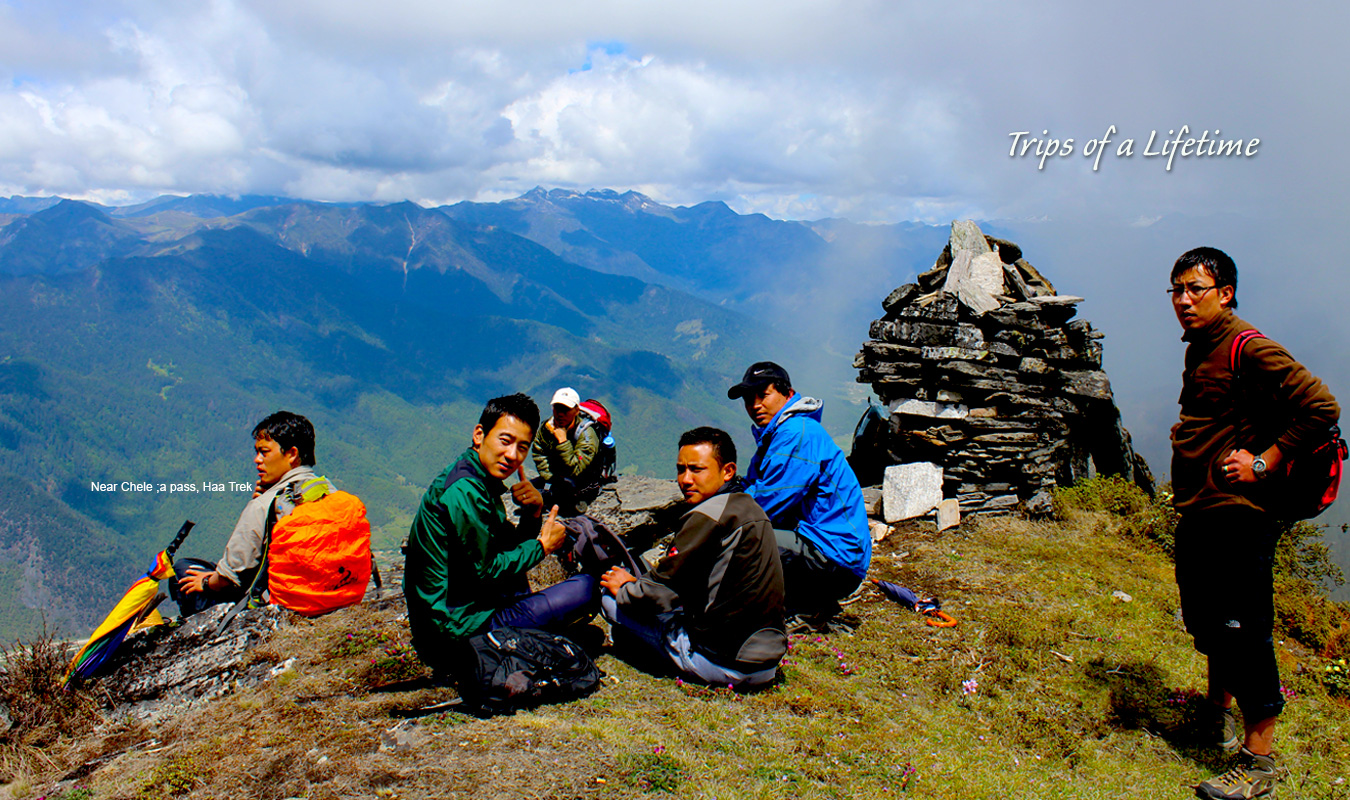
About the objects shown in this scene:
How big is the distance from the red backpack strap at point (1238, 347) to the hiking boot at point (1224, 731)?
2.86 m

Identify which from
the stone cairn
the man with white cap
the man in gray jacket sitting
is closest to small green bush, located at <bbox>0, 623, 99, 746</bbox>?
the man in gray jacket sitting

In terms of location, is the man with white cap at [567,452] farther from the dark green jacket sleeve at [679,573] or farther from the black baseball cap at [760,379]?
the dark green jacket sleeve at [679,573]

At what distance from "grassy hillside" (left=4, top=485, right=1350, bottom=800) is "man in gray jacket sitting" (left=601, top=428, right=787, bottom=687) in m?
0.30

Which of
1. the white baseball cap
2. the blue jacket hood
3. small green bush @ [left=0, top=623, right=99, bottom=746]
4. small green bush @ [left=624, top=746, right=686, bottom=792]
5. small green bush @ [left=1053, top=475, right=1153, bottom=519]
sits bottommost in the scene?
small green bush @ [left=0, top=623, right=99, bottom=746]

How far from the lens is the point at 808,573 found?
6.90 metres

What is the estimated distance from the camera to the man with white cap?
10453 millimetres

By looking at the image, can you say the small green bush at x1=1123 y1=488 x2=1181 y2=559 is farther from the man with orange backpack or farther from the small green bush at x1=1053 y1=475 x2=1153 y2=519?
the man with orange backpack

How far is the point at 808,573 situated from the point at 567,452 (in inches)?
191

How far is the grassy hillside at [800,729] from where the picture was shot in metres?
4.21

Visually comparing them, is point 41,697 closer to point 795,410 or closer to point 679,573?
point 679,573

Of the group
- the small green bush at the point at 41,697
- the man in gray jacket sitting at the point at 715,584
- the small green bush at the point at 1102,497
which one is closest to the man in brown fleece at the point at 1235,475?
the man in gray jacket sitting at the point at 715,584

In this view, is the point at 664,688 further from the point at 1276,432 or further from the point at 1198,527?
the point at 1276,432

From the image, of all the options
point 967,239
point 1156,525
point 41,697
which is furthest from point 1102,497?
Result: point 41,697

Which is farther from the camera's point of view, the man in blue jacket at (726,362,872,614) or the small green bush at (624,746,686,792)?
the man in blue jacket at (726,362,872,614)
